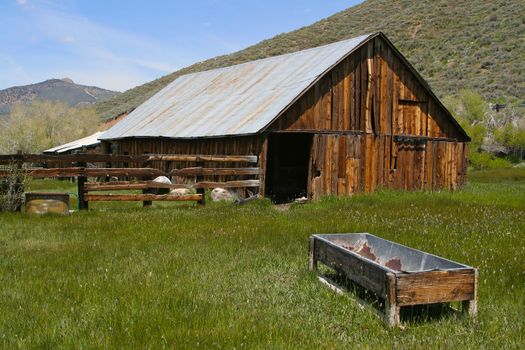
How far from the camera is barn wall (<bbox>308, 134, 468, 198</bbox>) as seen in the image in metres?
20.2

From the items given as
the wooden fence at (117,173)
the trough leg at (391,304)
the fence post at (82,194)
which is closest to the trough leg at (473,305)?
the trough leg at (391,304)

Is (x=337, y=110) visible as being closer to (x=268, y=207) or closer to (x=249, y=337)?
(x=268, y=207)

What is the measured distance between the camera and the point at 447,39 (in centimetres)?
6581

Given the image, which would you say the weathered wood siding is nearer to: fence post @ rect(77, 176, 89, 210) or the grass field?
fence post @ rect(77, 176, 89, 210)

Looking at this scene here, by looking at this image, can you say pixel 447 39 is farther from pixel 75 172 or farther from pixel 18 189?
pixel 18 189

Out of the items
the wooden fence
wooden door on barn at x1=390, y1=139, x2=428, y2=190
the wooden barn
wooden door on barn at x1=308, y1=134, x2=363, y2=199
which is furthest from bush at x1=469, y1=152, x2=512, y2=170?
the wooden fence

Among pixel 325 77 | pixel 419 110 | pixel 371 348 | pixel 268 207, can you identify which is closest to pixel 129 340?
pixel 371 348

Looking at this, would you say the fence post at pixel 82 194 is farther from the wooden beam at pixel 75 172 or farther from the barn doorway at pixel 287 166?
the barn doorway at pixel 287 166

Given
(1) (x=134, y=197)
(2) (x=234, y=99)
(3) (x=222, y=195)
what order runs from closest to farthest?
(1) (x=134, y=197), (3) (x=222, y=195), (2) (x=234, y=99)

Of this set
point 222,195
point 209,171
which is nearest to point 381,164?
point 222,195

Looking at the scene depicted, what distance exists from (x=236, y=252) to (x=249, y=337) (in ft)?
13.4

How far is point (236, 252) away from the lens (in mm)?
9031

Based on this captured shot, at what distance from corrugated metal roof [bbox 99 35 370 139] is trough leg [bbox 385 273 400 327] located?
43.2 ft

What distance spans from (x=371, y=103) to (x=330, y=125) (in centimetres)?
244
